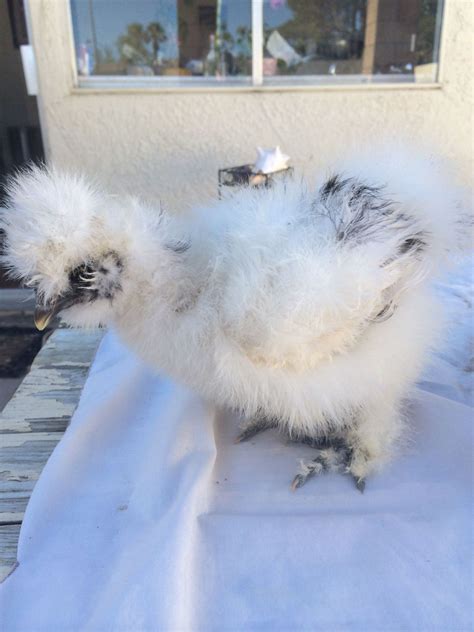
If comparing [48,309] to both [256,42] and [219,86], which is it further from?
[256,42]

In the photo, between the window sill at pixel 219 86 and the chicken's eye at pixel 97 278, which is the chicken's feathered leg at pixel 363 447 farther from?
the window sill at pixel 219 86

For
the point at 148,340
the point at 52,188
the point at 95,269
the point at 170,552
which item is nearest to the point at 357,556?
the point at 170,552

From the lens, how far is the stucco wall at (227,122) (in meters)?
2.62

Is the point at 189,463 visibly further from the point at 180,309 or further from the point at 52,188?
the point at 52,188

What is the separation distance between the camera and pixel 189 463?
0.98 m

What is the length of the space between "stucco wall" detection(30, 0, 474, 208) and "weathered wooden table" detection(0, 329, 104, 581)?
142 cm

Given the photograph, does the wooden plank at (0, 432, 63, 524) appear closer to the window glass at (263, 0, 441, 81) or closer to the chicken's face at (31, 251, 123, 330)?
the chicken's face at (31, 251, 123, 330)

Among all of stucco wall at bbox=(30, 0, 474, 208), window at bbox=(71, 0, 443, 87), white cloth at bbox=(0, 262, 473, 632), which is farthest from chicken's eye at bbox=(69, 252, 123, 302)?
window at bbox=(71, 0, 443, 87)

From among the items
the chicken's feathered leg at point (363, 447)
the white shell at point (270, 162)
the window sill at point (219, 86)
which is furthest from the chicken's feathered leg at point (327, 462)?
the window sill at point (219, 86)

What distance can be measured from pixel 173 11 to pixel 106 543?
2686 millimetres

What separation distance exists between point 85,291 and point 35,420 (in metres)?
0.42

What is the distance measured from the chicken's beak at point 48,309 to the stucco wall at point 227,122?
1946mm

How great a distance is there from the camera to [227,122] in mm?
2684

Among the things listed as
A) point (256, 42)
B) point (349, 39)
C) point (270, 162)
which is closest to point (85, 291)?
point (270, 162)
